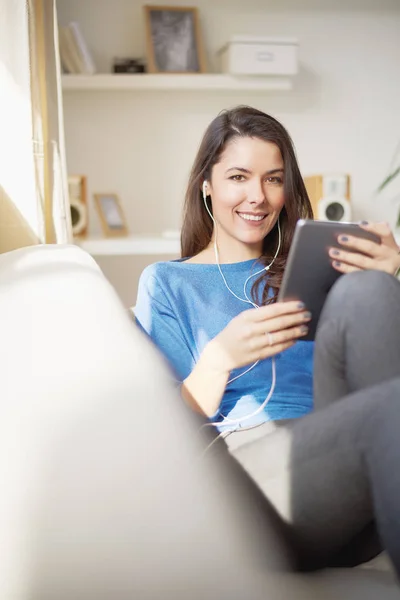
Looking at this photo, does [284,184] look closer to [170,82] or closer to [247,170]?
[247,170]

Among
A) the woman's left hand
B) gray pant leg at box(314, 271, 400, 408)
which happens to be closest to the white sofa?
gray pant leg at box(314, 271, 400, 408)

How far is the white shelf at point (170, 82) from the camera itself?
112 inches

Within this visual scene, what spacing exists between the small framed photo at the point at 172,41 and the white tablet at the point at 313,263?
6.38 feet

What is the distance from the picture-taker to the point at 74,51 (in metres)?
2.80

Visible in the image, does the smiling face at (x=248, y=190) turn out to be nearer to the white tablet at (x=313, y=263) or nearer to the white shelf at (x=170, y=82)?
the white tablet at (x=313, y=263)

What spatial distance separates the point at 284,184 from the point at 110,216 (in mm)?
1489

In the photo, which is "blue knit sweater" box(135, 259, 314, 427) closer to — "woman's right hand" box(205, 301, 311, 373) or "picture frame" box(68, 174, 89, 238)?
"woman's right hand" box(205, 301, 311, 373)

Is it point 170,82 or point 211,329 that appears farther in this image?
point 170,82

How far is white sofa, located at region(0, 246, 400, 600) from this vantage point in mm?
711

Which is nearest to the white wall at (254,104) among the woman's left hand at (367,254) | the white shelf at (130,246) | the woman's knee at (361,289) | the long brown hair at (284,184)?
the white shelf at (130,246)

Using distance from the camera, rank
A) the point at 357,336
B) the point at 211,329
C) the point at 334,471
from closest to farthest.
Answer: the point at 334,471, the point at 357,336, the point at 211,329

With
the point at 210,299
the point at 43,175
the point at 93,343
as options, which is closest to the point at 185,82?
the point at 43,175

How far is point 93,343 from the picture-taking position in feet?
2.85

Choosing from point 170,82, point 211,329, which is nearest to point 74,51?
point 170,82
